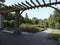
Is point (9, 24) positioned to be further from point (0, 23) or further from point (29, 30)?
point (29, 30)

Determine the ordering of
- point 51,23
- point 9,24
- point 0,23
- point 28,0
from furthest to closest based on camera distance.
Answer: point 51,23 → point 9,24 → point 0,23 → point 28,0

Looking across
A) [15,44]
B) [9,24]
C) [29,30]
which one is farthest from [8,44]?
[9,24]

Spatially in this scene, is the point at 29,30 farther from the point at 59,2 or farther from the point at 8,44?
the point at 59,2

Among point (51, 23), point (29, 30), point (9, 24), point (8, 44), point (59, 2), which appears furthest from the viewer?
point (51, 23)

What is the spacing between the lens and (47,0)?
8133 mm

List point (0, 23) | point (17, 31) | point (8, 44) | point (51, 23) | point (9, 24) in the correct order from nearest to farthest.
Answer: point (8, 44)
point (17, 31)
point (0, 23)
point (9, 24)
point (51, 23)

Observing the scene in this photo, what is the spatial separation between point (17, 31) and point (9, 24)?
13.4 m

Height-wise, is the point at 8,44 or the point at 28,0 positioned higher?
the point at 28,0

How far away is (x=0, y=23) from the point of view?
24.1 metres

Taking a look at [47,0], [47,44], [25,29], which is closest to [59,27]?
[25,29]

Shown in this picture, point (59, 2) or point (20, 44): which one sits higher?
point (59, 2)

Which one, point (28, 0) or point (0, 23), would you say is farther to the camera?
point (0, 23)

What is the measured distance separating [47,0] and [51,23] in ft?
104

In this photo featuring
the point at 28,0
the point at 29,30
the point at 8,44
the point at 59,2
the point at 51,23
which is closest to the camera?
the point at 59,2
